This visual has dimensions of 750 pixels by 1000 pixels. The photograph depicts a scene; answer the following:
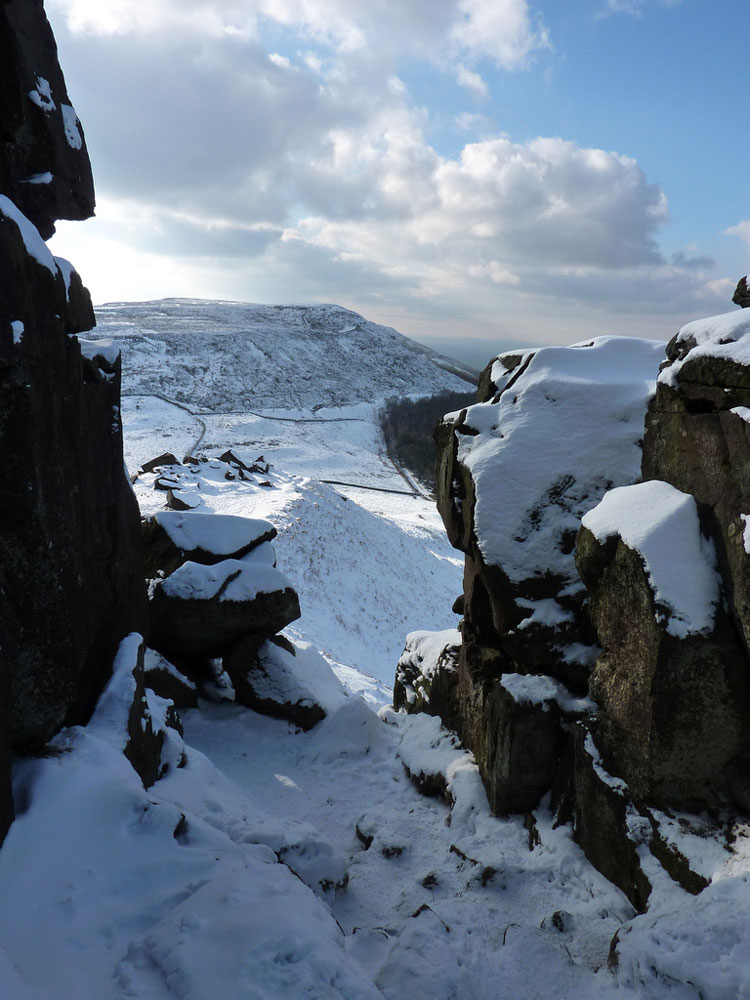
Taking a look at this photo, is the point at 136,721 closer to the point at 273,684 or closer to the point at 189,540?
the point at 273,684

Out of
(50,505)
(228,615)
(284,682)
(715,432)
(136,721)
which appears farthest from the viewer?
(228,615)

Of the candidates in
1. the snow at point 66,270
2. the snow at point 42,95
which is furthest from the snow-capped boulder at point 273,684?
the snow at point 42,95

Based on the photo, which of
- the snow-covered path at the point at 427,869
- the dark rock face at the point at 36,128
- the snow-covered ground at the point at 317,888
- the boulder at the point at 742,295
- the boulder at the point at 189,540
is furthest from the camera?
the boulder at the point at 189,540

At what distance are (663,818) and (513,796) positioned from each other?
2.39 meters

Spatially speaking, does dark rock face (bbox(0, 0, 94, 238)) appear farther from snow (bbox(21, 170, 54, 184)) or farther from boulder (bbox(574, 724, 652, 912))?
boulder (bbox(574, 724, 652, 912))

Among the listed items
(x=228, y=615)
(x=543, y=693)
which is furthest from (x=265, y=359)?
(x=543, y=693)

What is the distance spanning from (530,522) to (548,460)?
3.68 feet

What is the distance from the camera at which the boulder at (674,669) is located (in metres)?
6.75

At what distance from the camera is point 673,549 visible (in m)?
7.16

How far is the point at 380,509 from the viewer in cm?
3894

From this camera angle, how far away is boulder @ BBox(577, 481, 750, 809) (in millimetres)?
6754

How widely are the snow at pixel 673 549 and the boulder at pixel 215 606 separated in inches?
308

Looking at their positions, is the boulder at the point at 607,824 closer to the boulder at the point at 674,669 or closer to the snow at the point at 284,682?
the boulder at the point at 674,669

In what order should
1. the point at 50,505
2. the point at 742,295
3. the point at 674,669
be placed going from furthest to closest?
the point at 742,295, the point at 50,505, the point at 674,669
